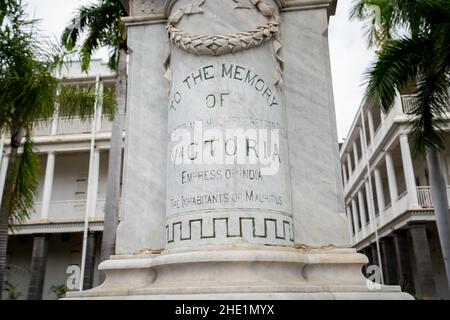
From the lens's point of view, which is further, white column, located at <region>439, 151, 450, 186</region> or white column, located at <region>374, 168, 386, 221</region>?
white column, located at <region>374, 168, 386, 221</region>

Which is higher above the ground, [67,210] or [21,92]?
[67,210]

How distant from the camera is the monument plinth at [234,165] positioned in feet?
13.4

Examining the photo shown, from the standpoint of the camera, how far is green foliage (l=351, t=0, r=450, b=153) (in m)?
9.41

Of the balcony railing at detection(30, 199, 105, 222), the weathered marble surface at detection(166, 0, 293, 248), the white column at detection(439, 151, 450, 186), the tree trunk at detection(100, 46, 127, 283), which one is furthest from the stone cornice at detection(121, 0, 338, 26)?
the white column at detection(439, 151, 450, 186)

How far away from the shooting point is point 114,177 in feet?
42.0

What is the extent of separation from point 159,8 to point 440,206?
8.31 metres

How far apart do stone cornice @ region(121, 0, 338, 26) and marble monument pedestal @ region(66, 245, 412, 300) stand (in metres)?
2.89

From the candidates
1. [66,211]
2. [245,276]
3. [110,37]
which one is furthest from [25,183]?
[66,211]

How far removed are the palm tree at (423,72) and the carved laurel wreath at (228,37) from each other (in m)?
5.12

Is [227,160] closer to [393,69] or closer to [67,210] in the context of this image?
[393,69]

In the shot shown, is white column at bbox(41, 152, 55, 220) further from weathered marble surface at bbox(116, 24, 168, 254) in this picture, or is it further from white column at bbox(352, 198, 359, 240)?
white column at bbox(352, 198, 359, 240)

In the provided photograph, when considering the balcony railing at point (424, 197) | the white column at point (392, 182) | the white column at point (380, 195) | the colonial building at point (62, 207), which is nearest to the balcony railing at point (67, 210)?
the colonial building at point (62, 207)

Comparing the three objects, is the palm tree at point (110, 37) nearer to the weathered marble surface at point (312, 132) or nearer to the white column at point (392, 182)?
the weathered marble surface at point (312, 132)

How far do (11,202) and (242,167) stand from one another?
6.32 metres
